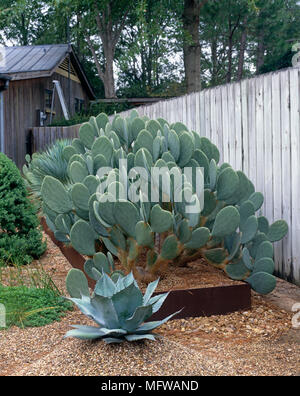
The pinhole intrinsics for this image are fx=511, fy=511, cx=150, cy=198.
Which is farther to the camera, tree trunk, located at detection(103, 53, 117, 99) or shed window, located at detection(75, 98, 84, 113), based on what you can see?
shed window, located at detection(75, 98, 84, 113)

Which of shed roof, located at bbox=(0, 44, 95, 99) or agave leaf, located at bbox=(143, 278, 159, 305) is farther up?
shed roof, located at bbox=(0, 44, 95, 99)

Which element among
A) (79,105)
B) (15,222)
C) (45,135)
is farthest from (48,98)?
(15,222)

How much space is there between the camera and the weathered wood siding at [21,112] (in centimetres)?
1506

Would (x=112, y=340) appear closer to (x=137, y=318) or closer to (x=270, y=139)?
(x=137, y=318)

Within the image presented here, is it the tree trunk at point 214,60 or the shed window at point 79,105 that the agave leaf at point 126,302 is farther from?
the tree trunk at point 214,60

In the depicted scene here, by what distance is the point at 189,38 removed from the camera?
17750 mm

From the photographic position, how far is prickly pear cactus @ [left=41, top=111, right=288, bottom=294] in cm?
360

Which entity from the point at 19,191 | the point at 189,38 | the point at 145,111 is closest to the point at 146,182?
the point at 19,191

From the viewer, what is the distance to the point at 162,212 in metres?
3.49

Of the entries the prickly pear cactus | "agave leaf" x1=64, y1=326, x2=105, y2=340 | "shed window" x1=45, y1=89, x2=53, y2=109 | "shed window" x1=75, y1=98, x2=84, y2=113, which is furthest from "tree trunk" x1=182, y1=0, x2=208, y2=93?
"agave leaf" x1=64, y1=326, x2=105, y2=340

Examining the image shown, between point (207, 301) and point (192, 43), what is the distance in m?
15.3

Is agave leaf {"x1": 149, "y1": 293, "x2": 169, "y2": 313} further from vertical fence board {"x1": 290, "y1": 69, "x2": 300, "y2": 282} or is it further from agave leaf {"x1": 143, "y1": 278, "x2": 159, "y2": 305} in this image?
vertical fence board {"x1": 290, "y1": 69, "x2": 300, "y2": 282}

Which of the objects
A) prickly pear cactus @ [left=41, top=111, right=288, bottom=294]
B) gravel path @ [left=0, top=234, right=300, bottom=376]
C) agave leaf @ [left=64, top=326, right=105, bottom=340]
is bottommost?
gravel path @ [left=0, top=234, right=300, bottom=376]
